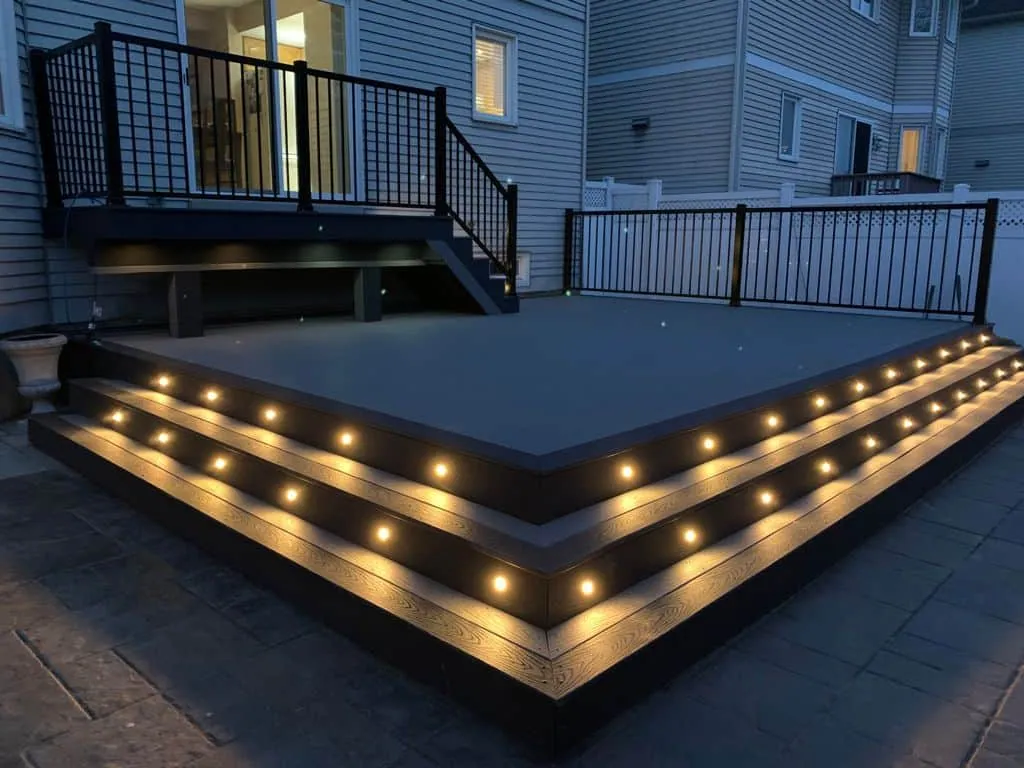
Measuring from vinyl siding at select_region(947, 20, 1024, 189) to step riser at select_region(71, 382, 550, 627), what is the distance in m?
19.4

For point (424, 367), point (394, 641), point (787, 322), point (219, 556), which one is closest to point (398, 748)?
point (394, 641)

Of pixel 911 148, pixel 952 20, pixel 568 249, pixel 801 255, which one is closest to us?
pixel 801 255

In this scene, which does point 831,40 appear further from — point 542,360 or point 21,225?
point 21,225

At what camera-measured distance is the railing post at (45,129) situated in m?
4.93

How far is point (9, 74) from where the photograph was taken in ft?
15.7

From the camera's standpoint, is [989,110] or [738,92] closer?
[738,92]

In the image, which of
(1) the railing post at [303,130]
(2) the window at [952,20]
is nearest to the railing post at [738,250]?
(1) the railing post at [303,130]

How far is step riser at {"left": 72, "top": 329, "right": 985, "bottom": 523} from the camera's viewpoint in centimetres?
246

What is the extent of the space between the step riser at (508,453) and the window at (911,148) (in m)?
13.5

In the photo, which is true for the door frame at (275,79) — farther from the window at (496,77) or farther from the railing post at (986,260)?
the railing post at (986,260)

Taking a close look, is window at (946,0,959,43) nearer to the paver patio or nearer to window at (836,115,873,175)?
window at (836,115,873,175)

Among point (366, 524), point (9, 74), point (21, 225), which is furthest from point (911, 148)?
point (366, 524)

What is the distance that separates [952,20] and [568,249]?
11.6 metres

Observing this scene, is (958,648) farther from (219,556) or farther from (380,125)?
(380,125)
